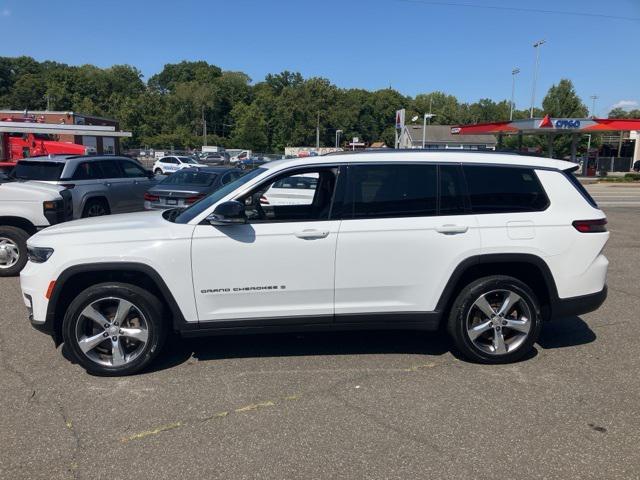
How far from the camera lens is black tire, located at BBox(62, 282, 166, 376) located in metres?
4.18

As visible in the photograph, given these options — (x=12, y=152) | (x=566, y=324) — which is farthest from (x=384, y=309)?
(x=12, y=152)

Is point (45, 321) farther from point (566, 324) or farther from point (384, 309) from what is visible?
point (566, 324)

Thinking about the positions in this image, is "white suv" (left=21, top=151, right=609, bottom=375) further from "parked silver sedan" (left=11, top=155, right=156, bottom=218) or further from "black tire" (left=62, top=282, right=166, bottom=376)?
"parked silver sedan" (left=11, top=155, right=156, bottom=218)

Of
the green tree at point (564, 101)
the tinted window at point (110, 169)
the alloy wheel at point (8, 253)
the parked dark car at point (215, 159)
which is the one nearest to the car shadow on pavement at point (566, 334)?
the alloy wheel at point (8, 253)

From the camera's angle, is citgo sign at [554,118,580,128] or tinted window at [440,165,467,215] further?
citgo sign at [554,118,580,128]

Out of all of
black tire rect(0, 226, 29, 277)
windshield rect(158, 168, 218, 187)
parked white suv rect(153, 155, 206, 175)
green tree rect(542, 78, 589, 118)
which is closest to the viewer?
black tire rect(0, 226, 29, 277)

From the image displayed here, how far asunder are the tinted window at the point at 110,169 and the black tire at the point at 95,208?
26.3 inches

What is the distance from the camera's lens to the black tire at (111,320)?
165 inches

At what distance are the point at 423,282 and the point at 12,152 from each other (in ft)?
70.6

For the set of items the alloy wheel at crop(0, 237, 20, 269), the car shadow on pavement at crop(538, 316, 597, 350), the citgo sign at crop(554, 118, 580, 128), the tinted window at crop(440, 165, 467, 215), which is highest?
the citgo sign at crop(554, 118, 580, 128)

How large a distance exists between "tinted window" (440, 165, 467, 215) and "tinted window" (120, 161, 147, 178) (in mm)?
9420

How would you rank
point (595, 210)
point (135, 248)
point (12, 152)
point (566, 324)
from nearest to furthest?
point (135, 248) < point (595, 210) < point (566, 324) < point (12, 152)

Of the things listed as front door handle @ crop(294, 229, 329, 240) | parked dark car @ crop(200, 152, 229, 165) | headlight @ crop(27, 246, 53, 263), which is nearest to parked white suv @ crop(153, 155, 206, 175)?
parked dark car @ crop(200, 152, 229, 165)

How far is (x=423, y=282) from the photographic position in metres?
4.41
